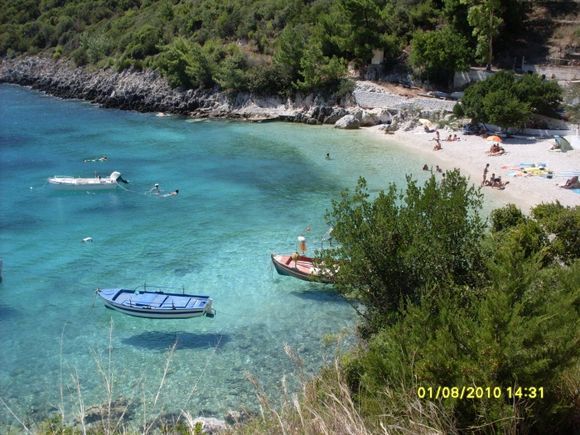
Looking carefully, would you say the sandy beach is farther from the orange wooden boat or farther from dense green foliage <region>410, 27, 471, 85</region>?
the orange wooden boat

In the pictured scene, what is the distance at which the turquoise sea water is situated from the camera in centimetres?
1811

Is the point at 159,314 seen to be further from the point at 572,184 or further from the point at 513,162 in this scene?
the point at 513,162

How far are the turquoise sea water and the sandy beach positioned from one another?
8.37ft

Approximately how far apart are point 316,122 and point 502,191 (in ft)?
87.9

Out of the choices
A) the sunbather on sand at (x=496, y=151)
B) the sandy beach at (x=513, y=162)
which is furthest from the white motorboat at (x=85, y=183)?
the sunbather on sand at (x=496, y=151)

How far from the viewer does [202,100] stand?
6712cm

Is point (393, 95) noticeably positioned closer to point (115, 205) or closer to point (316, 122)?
point (316, 122)

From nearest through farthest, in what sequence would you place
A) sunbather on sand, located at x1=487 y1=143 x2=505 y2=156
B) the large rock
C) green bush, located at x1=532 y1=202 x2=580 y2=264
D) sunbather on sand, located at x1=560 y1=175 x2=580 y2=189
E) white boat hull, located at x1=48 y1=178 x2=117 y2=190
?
green bush, located at x1=532 y1=202 x2=580 y2=264
sunbather on sand, located at x1=560 y1=175 x2=580 y2=189
white boat hull, located at x1=48 y1=178 x2=117 y2=190
sunbather on sand, located at x1=487 y1=143 x2=505 y2=156
the large rock

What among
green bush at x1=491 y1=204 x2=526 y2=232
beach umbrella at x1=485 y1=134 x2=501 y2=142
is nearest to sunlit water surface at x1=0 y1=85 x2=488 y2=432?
beach umbrella at x1=485 y1=134 x2=501 y2=142

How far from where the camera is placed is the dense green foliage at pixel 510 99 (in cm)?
4269

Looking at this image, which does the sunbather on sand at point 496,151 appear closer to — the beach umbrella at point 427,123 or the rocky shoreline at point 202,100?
the beach umbrella at point 427,123

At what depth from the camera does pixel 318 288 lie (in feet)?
79.5

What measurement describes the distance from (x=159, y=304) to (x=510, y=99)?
33.4m

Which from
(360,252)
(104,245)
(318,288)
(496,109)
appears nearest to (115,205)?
(104,245)
